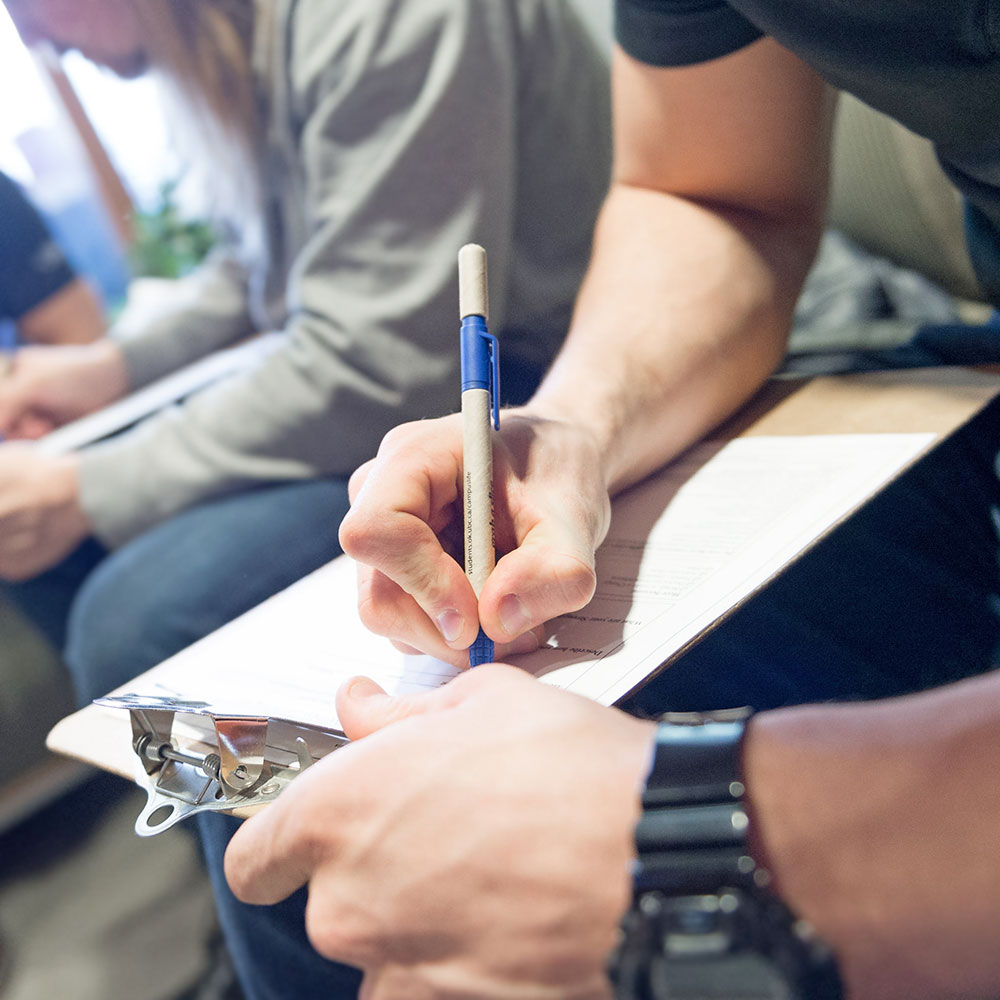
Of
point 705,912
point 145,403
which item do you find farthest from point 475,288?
point 145,403

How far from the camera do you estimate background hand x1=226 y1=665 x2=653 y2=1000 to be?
0.21 meters

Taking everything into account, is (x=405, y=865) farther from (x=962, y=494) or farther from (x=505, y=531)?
(x=962, y=494)

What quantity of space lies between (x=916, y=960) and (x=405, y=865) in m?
0.14

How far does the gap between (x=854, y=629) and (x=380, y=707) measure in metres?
0.24

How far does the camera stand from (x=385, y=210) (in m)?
0.63

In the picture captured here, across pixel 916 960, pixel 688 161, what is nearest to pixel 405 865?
pixel 916 960

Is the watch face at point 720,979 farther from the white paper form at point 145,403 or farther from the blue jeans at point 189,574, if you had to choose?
the white paper form at point 145,403

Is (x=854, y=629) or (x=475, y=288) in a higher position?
(x=475, y=288)

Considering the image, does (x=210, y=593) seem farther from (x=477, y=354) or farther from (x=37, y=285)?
(x=37, y=285)

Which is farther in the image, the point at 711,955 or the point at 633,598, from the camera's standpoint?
the point at 633,598

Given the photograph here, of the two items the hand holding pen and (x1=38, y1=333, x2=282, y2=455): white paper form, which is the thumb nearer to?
the hand holding pen

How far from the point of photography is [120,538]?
73 centimetres

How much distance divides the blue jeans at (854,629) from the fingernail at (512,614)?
0.05 m

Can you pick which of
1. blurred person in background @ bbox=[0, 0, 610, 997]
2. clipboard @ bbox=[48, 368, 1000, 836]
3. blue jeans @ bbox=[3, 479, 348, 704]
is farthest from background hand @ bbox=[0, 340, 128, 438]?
clipboard @ bbox=[48, 368, 1000, 836]
